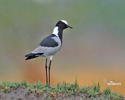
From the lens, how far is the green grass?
7012mm

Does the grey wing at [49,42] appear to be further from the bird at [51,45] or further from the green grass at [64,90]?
the green grass at [64,90]

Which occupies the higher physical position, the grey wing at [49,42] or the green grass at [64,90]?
the grey wing at [49,42]

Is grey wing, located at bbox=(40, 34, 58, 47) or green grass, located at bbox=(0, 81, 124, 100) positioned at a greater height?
grey wing, located at bbox=(40, 34, 58, 47)

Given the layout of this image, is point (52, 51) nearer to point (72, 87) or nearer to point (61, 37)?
point (61, 37)

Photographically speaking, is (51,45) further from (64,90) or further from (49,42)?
(64,90)

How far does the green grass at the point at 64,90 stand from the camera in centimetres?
701

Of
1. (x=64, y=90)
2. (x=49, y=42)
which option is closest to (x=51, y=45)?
(x=49, y=42)

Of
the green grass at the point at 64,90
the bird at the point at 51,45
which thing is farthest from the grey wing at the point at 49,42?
the green grass at the point at 64,90

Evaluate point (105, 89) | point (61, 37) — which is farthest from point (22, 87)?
point (105, 89)

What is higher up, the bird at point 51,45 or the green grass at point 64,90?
the bird at point 51,45

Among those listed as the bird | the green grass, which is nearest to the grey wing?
the bird

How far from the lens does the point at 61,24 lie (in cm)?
734

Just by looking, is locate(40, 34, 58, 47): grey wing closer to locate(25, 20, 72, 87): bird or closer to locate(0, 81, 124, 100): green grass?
locate(25, 20, 72, 87): bird

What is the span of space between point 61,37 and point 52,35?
204mm
